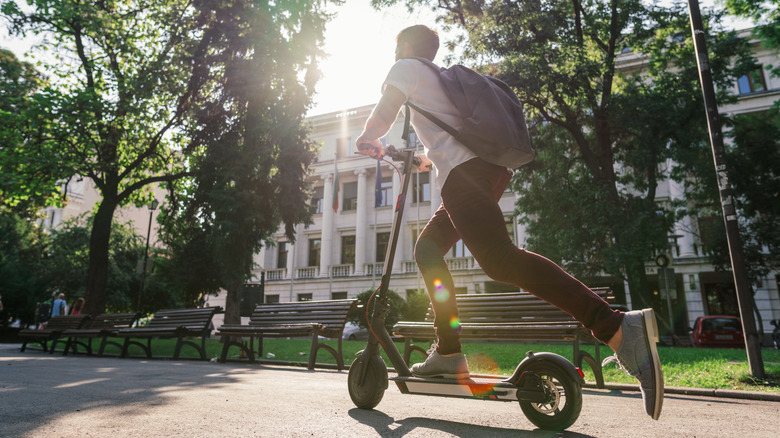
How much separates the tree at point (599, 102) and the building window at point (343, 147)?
2186cm

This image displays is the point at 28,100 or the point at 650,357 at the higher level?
the point at 28,100

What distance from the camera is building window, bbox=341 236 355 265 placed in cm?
3866

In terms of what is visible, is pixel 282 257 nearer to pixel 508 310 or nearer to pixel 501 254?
pixel 508 310

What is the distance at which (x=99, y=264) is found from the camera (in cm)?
1530

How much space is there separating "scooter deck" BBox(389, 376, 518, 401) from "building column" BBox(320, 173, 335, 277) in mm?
36093

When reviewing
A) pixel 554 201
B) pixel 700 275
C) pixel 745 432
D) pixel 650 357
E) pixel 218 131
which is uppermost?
pixel 218 131

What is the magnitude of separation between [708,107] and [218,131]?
44.1 ft

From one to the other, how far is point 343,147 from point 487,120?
38.4 metres

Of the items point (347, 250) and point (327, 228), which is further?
point (327, 228)

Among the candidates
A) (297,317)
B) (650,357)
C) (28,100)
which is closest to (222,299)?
(28,100)

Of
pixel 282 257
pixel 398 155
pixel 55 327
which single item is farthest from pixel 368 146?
pixel 282 257

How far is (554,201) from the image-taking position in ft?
60.7

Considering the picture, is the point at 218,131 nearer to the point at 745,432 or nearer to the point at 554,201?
the point at 554,201

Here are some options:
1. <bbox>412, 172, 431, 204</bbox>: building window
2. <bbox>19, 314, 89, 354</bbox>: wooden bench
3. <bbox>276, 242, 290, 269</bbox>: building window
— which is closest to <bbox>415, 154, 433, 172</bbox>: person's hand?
<bbox>19, 314, 89, 354</bbox>: wooden bench
